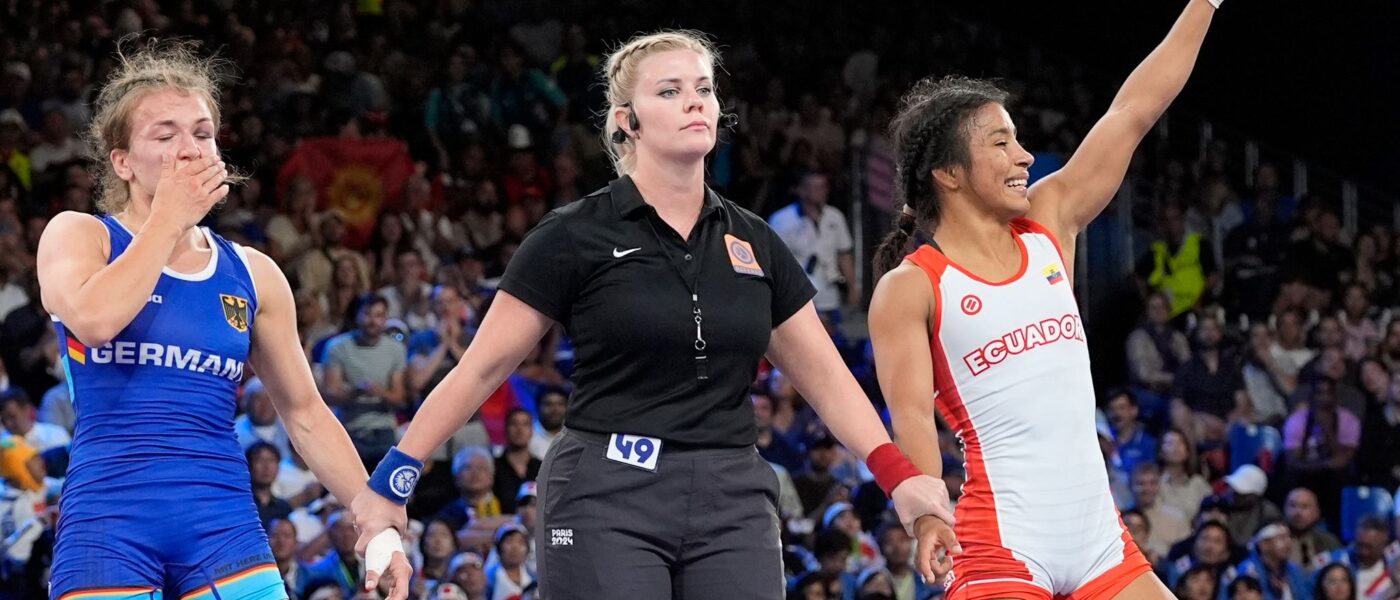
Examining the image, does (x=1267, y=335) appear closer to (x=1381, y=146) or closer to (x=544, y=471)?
(x=1381, y=146)

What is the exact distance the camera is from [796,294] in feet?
13.2

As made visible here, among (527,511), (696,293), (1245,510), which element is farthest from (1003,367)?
(1245,510)

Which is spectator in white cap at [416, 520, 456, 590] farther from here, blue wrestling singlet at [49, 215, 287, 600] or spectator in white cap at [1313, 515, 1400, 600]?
spectator in white cap at [1313, 515, 1400, 600]

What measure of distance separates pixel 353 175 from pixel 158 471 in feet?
25.1

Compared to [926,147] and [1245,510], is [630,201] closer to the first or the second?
[926,147]

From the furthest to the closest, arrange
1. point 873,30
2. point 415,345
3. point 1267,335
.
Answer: point 873,30
point 1267,335
point 415,345

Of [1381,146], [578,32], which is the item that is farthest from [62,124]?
[1381,146]

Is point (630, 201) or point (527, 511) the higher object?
point (630, 201)

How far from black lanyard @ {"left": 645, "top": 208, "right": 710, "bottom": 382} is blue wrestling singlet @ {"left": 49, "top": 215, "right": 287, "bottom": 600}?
100 centimetres

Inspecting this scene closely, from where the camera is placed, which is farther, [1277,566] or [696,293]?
[1277,566]

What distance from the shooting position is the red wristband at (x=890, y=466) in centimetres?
389

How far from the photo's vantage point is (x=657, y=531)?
367cm

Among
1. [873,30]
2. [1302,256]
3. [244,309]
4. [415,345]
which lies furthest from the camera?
[873,30]

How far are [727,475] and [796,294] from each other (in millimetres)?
512
